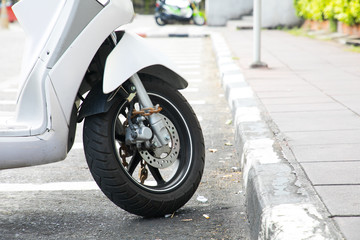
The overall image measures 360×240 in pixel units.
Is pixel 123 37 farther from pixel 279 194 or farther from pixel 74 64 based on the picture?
pixel 279 194

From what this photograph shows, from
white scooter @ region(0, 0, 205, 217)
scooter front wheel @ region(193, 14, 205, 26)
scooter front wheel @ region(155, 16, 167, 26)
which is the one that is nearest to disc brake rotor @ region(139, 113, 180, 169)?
white scooter @ region(0, 0, 205, 217)

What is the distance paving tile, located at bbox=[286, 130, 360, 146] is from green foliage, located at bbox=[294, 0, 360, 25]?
6571 millimetres

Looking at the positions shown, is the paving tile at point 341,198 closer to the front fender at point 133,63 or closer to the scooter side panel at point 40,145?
the front fender at point 133,63

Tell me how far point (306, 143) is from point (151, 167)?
1.07 meters

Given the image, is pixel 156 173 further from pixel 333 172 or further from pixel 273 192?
pixel 333 172

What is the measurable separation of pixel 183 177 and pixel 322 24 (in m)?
13.4

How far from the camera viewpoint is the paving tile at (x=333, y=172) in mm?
3164

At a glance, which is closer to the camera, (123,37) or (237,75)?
(123,37)

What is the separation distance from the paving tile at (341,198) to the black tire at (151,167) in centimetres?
75

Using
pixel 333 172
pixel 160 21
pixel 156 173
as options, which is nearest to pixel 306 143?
pixel 333 172

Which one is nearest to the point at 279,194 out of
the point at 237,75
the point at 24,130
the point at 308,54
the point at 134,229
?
the point at 134,229

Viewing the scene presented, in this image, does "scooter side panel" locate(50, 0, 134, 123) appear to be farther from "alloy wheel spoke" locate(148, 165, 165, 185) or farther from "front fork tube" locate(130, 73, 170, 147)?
"alloy wheel spoke" locate(148, 165, 165, 185)

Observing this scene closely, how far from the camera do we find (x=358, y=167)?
341 cm

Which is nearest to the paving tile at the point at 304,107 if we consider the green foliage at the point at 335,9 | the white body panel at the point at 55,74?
the white body panel at the point at 55,74
